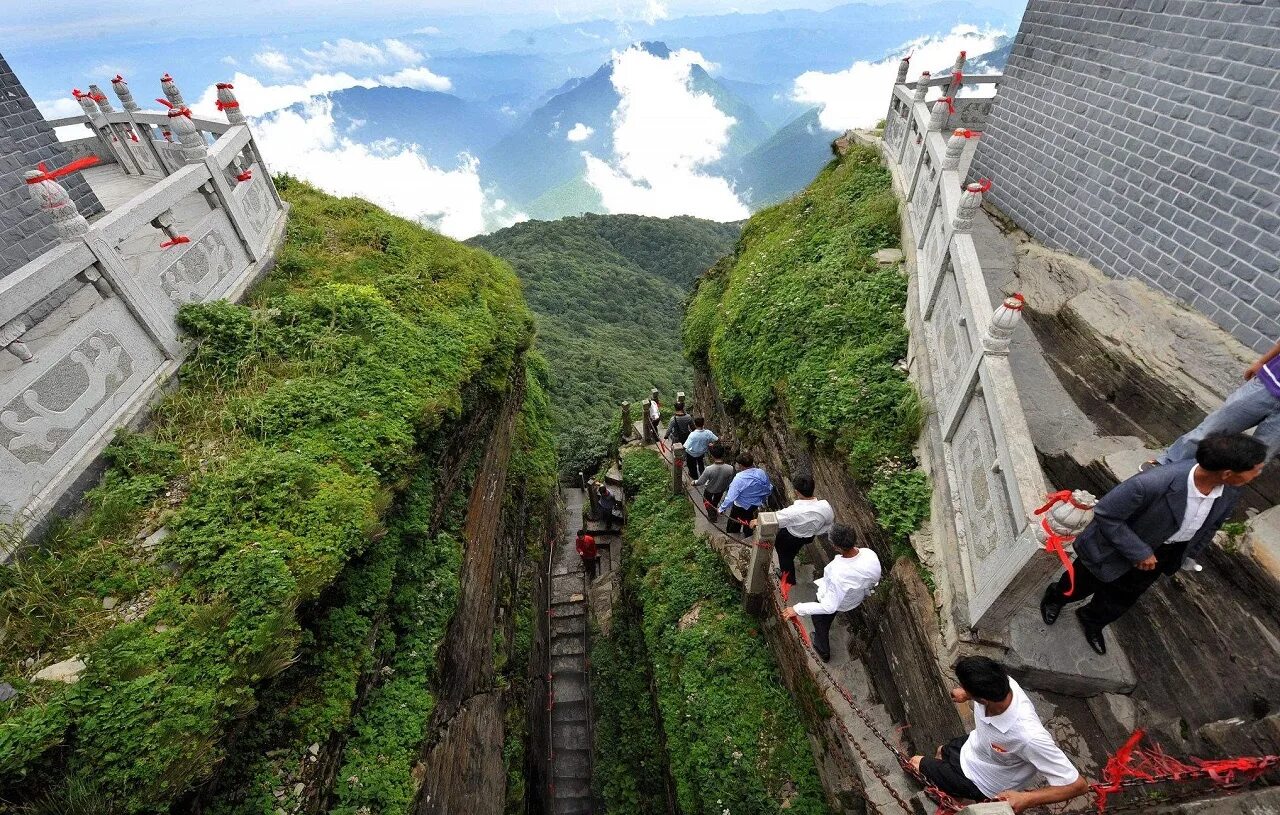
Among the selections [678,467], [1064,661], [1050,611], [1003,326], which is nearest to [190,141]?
[678,467]

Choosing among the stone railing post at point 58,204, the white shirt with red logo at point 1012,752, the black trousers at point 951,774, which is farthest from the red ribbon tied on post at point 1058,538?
the stone railing post at point 58,204

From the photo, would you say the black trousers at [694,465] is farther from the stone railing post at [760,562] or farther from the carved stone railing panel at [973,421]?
the carved stone railing panel at [973,421]

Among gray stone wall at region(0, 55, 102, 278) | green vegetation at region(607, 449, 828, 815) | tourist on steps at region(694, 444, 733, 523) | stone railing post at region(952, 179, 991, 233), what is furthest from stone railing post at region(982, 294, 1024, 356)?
gray stone wall at region(0, 55, 102, 278)

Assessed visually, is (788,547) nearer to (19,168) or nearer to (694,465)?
(694,465)

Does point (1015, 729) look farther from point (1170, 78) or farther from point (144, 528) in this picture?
point (144, 528)

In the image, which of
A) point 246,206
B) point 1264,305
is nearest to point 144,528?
point 246,206

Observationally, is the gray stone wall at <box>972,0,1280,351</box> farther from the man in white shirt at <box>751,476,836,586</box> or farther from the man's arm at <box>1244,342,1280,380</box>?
Result: the man in white shirt at <box>751,476,836,586</box>
